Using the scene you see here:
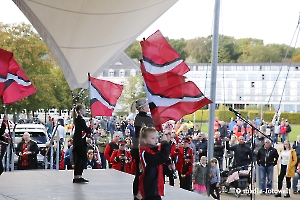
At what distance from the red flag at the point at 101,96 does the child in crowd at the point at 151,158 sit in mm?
6533

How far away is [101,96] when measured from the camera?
14.0 meters

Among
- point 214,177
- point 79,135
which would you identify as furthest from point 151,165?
point 214,177

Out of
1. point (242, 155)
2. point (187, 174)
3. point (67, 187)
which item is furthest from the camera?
point (242, 155)

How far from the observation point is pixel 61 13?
49.0 ft

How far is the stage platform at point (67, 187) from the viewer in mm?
9852

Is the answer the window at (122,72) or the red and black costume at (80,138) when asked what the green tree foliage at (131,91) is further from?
the red and black costume at (80,138)

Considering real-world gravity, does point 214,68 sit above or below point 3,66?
above

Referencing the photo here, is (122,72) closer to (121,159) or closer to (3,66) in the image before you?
(121,159)

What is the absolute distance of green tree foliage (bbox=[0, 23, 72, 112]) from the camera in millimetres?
40688

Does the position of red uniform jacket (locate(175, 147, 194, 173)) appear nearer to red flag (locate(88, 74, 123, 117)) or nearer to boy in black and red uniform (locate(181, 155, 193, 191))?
boy in black and red uniform (locate(181, 155, 193, 191))

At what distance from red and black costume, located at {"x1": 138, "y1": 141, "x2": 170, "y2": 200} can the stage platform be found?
8.47ft

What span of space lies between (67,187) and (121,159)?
4.30 meters

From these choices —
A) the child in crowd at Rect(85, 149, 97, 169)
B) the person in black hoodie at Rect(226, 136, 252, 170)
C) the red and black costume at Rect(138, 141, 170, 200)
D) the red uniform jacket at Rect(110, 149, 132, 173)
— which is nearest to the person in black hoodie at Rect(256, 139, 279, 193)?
the person in black hoodie at Rect(226, 136, 252, 170)

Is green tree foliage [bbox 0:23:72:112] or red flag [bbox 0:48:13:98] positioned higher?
green tree foliage [bbox 0:23:72:112]
